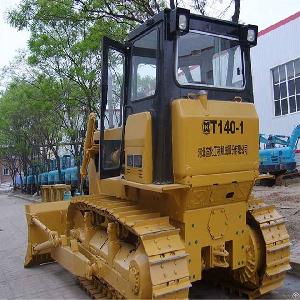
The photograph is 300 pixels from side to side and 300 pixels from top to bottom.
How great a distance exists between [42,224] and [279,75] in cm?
1765

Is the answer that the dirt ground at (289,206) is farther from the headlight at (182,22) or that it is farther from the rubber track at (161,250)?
the headlight at (182,22)

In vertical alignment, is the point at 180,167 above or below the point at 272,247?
above

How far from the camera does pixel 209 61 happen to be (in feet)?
15.3

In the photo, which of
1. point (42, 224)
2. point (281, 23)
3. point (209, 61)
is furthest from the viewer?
point (281, 23)

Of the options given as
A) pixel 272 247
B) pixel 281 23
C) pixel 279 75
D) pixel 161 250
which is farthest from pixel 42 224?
pixel 281 23

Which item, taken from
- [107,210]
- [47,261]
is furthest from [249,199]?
[47,261]

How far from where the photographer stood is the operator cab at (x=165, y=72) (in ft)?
14.1

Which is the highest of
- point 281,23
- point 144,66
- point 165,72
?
point 281,23

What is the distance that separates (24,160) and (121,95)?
83.2 ft

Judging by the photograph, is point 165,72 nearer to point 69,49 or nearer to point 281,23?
point 69,49

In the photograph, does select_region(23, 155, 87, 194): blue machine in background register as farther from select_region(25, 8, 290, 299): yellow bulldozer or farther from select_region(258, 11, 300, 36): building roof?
select_region(25, 8, 290, 299): yellow bulldozer

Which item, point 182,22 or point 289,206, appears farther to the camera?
point 289,206

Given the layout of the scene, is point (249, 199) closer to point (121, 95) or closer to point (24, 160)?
point (121, 95)

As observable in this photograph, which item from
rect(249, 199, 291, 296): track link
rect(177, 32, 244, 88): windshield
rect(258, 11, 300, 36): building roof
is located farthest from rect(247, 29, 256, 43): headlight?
rect(258, 11, 300, 36): building roof
